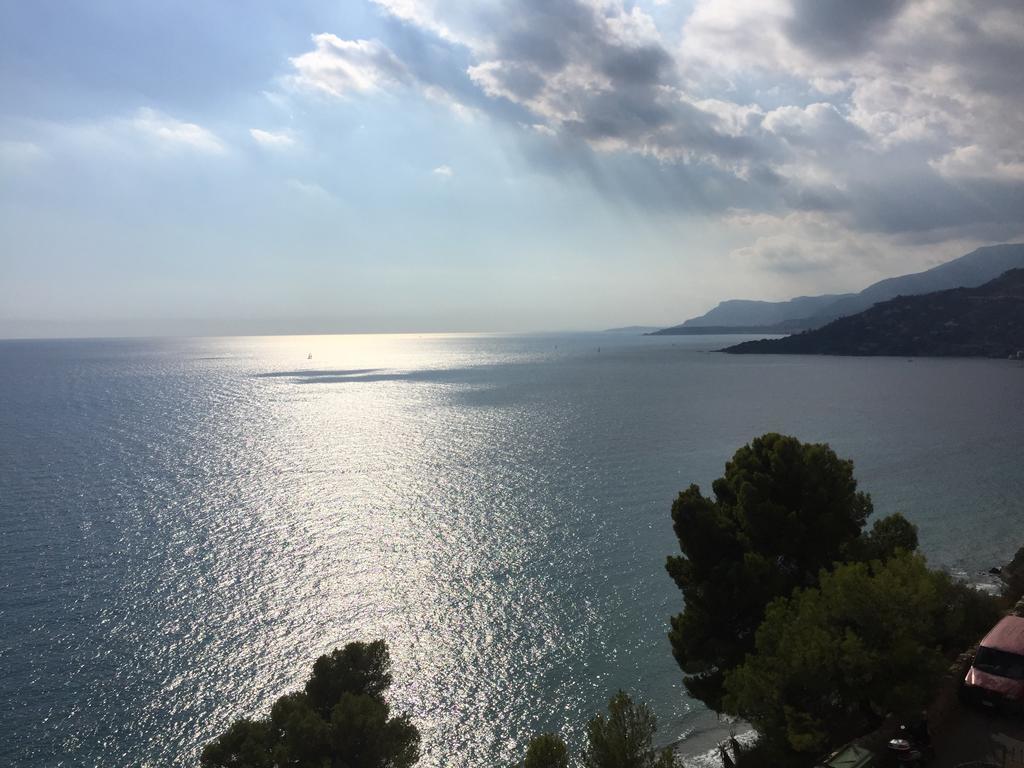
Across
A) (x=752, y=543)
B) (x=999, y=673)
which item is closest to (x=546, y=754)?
(x=752, y=543)

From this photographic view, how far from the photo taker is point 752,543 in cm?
2558

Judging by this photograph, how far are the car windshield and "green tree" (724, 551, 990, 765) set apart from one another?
6.42 feet

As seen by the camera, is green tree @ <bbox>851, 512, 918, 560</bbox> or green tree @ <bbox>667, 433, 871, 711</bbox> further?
green tree @ <bbox>851, 512, 918, 560</bbox>

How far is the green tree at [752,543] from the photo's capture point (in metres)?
24.5

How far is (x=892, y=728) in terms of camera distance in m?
18.5

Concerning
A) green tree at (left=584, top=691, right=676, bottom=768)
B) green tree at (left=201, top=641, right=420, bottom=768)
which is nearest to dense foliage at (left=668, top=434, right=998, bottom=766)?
green tree at (left=584, top=691, right=676, bottom=768)

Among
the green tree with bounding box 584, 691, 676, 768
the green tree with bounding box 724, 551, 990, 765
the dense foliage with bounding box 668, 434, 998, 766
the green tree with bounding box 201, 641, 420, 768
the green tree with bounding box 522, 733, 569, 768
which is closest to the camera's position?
the green tree with bounding box 724, 551, 990, 765

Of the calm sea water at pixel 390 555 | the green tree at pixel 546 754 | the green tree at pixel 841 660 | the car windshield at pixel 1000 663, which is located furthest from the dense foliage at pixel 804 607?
the calm sea water at pixel 390 555

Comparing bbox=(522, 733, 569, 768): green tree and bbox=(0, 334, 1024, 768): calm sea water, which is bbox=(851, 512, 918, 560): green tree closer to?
bbox=(0, 334, 1024, 768): calm sea water

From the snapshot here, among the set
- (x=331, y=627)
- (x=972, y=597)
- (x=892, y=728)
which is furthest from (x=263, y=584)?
(x=972, y=597)

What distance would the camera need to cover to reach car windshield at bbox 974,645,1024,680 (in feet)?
63.6

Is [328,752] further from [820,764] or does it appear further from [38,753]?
[38,753]

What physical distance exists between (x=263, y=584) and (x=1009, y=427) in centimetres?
11373

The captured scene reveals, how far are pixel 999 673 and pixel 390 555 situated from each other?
127 feet
